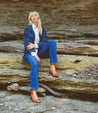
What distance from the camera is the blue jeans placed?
187 inches

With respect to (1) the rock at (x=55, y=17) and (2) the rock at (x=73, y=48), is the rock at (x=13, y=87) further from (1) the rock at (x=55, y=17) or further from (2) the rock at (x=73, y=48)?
(1) the rock at (x=55, y=17)

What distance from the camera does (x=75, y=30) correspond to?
855 cm

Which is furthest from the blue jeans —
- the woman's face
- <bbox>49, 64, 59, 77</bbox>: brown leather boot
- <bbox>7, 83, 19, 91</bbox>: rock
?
the woman's face

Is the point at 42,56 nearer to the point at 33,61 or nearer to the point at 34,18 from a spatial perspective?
the point at 33,61

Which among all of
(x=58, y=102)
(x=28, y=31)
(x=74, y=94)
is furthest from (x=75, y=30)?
(x=58, y=102)

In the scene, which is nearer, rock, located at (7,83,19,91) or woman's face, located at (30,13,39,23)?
rock, located at (7,83,19,91)

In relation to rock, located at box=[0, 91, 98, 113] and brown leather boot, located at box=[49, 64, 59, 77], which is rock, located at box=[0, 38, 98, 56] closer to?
brown leather boot, located at box=[49, 64, 59, 77]

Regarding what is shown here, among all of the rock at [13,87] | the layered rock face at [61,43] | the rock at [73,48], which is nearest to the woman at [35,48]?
the layered rock face at [61,43]

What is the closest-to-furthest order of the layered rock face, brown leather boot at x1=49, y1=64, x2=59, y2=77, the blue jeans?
the blue jeans
brown leather boot at x1=49, y1=64, x2=59, y2=77
the layered rock face

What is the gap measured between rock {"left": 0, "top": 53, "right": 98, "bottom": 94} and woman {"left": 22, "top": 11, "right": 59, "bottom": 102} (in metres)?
0.39

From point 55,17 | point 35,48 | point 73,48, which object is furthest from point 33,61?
point 55,17

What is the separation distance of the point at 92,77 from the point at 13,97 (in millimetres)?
3005

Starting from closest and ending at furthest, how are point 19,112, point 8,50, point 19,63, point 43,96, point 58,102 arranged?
point 19,112, point 58,102, point 43,96, point 19,63, point 8,50

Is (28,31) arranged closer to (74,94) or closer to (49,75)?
(49,75)
